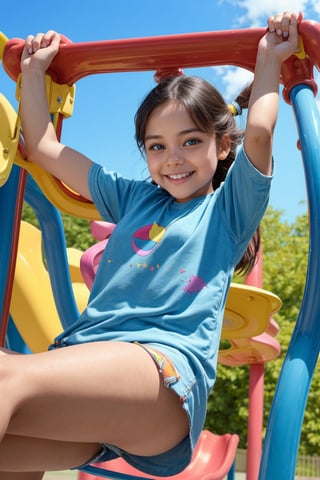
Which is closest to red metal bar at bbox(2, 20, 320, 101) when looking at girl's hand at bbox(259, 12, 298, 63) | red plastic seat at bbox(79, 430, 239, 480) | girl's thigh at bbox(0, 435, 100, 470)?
girl's hand at bbox(259, 12, 298, 63)

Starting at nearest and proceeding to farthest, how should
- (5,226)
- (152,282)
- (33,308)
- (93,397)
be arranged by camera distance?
(93,397) < (152,282) < (5,226) < (33,308)

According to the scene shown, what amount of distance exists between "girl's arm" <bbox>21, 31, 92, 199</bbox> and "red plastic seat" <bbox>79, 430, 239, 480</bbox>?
1.49 m

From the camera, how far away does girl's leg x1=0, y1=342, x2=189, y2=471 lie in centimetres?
100

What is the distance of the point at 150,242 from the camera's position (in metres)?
1.40

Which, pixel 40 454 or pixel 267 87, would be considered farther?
pixel 267 87

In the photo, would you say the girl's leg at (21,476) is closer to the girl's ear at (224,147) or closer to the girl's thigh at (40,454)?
the girl's thigh at (40,454)

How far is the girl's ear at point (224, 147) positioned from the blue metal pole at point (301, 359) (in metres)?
0.19

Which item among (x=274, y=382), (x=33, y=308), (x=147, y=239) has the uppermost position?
(x=147, y=239)

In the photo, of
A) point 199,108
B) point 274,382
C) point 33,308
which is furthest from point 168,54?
point 274,382

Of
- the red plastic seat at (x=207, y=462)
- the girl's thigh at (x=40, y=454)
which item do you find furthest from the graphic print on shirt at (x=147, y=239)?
the red plastic seat at (x=207, y=462)

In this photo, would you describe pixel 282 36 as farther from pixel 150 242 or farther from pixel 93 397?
pixel 93 397

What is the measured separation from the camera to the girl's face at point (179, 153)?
145cm

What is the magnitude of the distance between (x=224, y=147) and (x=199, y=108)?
0.12 m

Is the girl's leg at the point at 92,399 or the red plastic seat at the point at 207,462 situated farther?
the red plastic seat at the point at 207,462
